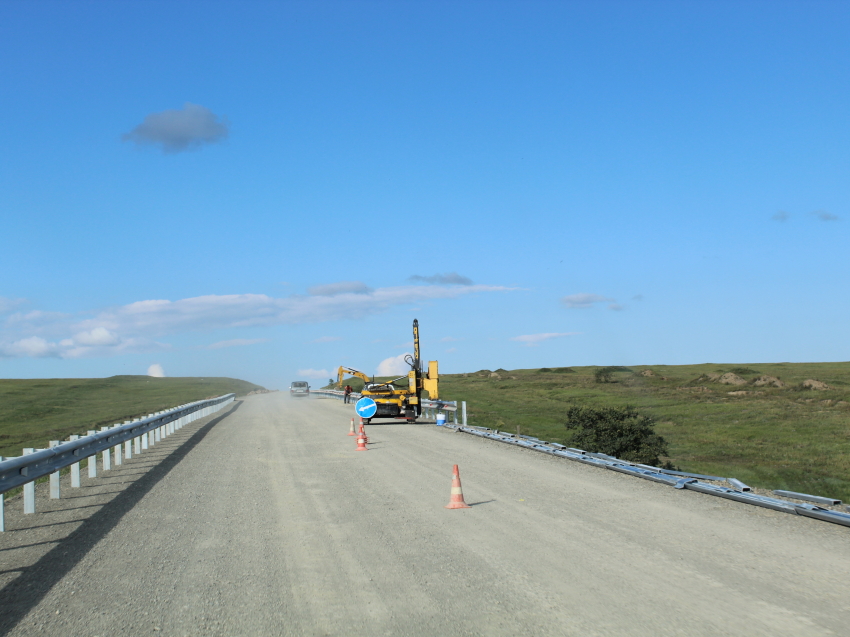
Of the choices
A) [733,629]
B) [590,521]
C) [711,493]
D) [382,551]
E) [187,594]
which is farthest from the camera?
[711,493]

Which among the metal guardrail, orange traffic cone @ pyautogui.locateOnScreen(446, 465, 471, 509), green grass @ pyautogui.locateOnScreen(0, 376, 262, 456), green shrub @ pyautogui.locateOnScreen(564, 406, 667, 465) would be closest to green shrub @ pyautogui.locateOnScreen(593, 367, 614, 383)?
green grass @ pyautogui.locateOnScreen(0, 376, 262, 456)

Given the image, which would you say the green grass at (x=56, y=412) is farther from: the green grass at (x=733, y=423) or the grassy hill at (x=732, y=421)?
the green grass at (x=733, y=423)

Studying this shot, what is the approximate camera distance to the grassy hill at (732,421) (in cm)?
2427

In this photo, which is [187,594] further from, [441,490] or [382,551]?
[441,490]

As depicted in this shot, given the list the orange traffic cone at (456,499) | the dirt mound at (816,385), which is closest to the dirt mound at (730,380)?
the dirt mound at (816,385)

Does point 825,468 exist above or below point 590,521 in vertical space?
below

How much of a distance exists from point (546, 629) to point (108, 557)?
477cm

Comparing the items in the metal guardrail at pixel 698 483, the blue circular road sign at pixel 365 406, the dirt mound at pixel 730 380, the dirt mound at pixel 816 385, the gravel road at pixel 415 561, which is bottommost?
the dirt mound at pixel 816 385

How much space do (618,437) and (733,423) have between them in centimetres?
1338

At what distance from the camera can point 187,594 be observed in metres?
6.03

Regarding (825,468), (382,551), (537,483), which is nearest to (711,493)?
(537,483)

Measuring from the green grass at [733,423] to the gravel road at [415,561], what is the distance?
487 inches

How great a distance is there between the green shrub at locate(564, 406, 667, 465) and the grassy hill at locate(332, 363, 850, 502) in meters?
0.91

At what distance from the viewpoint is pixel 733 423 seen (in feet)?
128
